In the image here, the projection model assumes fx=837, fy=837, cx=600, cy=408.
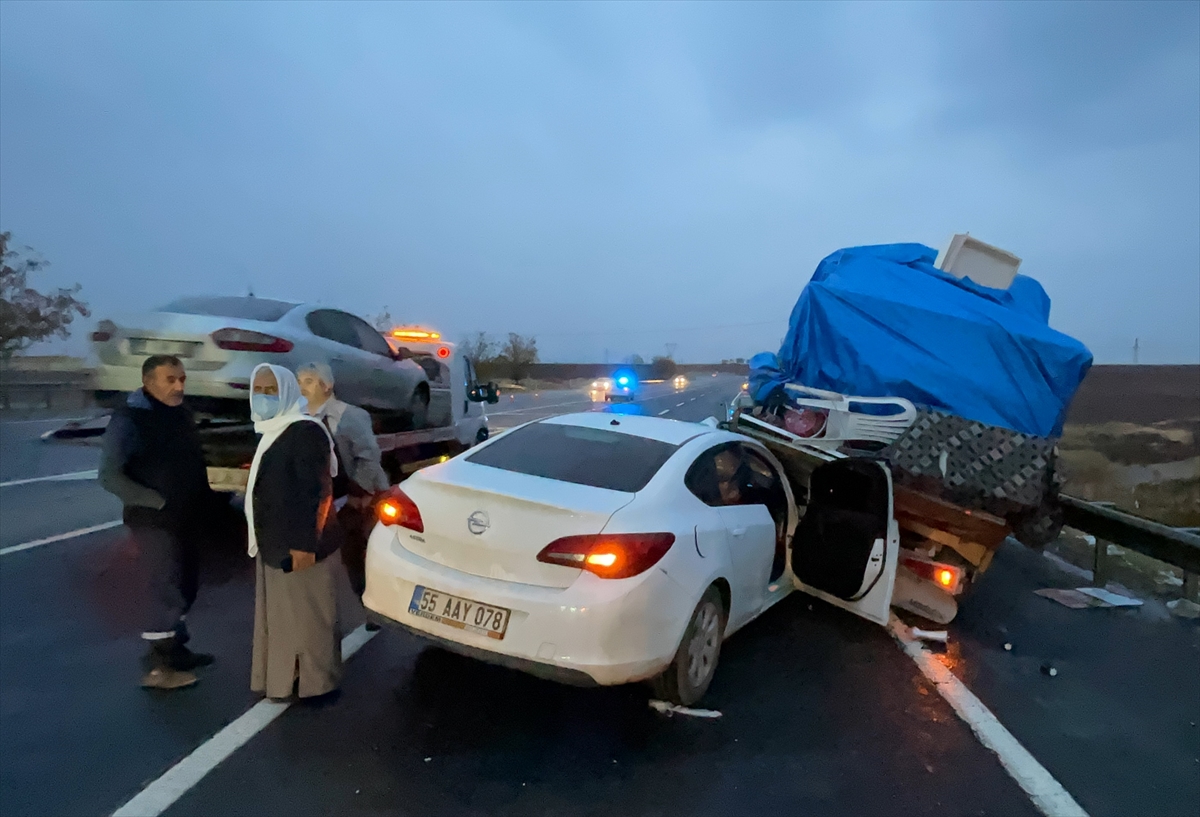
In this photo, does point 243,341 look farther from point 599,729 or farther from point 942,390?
point 942,390

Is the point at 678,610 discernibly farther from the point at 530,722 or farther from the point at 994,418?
the point at 994,418

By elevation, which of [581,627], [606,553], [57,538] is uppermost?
[606,553]

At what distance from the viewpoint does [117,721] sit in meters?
4.11

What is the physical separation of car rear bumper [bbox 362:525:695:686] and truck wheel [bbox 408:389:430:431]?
612 cm

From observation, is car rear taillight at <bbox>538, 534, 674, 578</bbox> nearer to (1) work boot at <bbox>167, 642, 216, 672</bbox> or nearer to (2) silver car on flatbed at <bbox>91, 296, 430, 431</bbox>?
(1) work boot at <bbox>167, 642, 216, 672</bbox>

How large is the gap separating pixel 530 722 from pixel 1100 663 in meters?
4.10

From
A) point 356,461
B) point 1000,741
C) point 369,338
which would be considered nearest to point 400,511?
point 356,461

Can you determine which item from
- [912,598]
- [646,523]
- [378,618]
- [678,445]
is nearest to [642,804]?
[646,523]

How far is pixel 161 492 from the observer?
4457mm

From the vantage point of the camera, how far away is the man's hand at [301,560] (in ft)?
14.1

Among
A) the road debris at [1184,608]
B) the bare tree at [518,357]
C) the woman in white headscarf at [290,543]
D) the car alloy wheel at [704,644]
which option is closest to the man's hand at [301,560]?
the woman in white headscarf at [290,543]

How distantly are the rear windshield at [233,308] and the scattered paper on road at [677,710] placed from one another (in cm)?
514

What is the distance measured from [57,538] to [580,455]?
5837 millimetres

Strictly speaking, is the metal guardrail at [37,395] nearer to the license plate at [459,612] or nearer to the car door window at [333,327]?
the car door window at [333,327]
